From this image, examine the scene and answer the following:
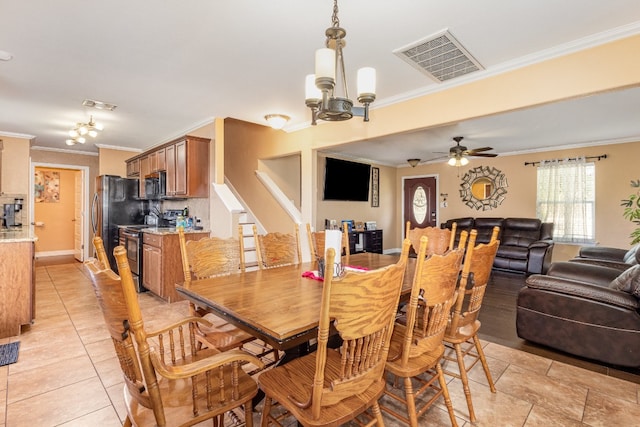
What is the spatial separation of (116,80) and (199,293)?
8.52 feet

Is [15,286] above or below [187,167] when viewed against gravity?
below

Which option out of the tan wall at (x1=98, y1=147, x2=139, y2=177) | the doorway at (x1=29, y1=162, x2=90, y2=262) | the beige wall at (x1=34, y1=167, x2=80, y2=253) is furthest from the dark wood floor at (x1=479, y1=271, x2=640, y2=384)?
the beige wall at (x1=34, y1=167, x2=80, y2=253)

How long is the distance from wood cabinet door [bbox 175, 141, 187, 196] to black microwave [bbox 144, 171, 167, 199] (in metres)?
0.58

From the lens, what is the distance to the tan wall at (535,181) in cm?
562

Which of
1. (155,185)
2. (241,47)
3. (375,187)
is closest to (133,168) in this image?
(155,185)

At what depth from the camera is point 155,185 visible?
18.2ft

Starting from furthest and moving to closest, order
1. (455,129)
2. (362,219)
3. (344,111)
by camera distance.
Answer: (362,219) → (455,129) → (344,111)

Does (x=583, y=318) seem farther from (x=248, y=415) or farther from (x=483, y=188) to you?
(x=483, y=188)

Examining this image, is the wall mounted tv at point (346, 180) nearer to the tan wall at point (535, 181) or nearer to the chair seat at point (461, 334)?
the tan wall at point (535, 181)

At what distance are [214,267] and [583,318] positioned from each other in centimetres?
296

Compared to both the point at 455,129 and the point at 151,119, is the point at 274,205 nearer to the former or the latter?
the point at 151,119

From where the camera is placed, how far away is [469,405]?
183 centimetres

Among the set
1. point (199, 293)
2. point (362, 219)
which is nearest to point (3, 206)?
point (199, 293)

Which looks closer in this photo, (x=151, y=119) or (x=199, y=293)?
(x=199, y=293)
